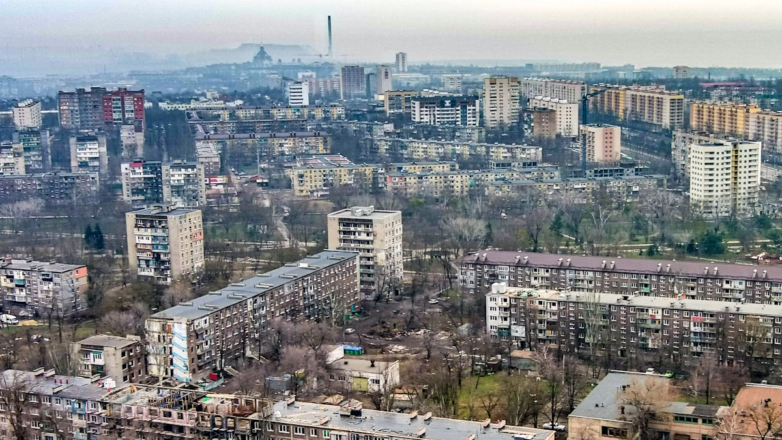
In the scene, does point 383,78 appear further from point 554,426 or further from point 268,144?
point 554,426

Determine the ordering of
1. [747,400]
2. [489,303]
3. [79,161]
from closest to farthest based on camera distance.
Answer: [747,400]
[489,303]
[79,161]

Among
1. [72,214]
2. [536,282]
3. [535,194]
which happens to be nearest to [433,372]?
[536,282]

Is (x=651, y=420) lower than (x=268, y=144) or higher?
lower

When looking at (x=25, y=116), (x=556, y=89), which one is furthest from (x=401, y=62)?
(x=25, y=116)

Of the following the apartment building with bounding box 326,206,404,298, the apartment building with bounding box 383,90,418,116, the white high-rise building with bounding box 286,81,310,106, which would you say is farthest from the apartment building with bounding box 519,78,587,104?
the apartment building with bounding box 326,206,404,298

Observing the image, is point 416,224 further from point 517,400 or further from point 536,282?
point 517,400
